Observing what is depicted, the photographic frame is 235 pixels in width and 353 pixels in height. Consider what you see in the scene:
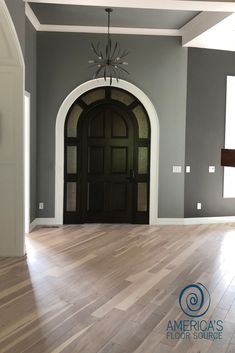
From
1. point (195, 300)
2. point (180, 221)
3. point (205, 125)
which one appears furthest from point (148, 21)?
point (195, 300)

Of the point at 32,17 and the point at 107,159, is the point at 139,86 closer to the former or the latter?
the point at 107,159

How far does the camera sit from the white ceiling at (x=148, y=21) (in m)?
5.39

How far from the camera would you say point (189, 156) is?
6672 mm

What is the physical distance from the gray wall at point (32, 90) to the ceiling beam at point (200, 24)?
269 cm

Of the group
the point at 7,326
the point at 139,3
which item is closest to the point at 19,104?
the point at 139,3

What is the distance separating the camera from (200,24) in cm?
573

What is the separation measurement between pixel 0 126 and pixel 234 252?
11.9ft

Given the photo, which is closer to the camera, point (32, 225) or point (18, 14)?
point (18, 14)

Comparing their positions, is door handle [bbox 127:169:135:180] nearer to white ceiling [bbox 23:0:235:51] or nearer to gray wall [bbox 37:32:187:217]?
gray wall [bbox 37:32:187:217]

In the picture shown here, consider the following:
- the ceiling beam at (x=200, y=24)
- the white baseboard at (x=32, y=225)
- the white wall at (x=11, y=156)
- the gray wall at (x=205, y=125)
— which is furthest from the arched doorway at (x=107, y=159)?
the white wall at (x=11, y=156)

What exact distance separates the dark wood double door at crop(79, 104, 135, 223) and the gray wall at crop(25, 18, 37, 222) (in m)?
0.89

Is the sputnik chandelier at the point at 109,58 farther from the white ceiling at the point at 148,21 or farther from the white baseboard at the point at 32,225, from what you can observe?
the white baseboard at the point at 32,225

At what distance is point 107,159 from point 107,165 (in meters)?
0.11

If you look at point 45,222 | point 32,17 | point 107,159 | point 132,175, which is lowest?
point 45,222
